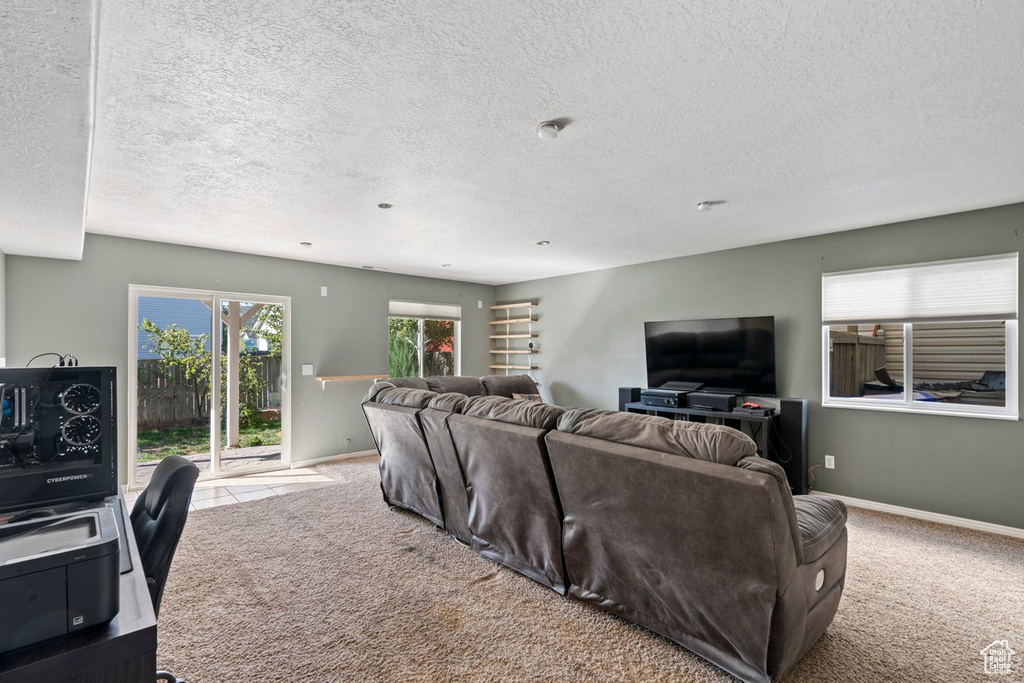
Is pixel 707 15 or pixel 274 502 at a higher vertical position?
pixel 707 15

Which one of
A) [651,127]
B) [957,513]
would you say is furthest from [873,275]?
[651,127]

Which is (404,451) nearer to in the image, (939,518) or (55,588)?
(55,588)

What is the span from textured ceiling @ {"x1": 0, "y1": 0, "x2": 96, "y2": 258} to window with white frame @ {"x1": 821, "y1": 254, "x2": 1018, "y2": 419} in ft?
16.6

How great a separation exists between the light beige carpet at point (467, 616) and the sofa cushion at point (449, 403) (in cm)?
93

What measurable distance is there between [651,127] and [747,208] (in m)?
1.70

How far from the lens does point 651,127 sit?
7.63 ft

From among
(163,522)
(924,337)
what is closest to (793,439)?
(924,337)

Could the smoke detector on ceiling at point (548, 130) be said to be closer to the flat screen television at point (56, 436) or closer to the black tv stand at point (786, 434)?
the flat screen television at point (56, 436)

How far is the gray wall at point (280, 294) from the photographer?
4.18m

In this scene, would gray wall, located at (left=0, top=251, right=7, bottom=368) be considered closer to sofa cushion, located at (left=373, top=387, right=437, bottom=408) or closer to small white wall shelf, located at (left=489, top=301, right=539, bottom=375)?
sofa cushion, located at (left=373, top=387, right=437, bottom=408)

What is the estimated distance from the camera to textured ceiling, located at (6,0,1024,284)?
158 centimetres

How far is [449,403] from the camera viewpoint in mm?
3188

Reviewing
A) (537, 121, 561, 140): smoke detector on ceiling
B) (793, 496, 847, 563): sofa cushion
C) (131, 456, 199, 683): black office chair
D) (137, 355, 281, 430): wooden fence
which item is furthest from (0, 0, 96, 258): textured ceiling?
(793, 496, 847, 563): sofa cushion

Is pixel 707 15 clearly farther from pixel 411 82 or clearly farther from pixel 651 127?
pixel 411 82
